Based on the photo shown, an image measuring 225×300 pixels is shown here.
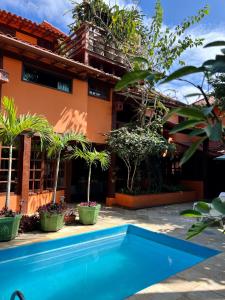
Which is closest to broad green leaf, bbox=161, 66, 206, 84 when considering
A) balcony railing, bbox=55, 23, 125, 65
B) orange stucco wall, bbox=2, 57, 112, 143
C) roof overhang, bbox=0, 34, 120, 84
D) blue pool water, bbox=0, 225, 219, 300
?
blue pool water, bbox=0, 225, 219, 300

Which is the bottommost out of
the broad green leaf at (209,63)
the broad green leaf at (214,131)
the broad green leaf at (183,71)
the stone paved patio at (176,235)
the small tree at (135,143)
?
the stone paved patio at (176,235)

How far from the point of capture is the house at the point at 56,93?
504 inches

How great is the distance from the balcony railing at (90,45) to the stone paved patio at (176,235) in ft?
33.0

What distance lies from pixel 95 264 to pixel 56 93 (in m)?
9.00

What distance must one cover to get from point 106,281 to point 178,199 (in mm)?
12742

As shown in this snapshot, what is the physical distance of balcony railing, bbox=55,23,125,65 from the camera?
1711 cm

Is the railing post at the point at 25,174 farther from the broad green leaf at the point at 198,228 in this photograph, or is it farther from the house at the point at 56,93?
the broad green leaf at the point at 198,228

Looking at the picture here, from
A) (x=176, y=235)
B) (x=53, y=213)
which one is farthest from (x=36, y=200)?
(x=176, y=235)

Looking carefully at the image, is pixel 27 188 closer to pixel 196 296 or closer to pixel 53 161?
pixel 53 161

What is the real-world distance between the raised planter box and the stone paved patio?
69 cm

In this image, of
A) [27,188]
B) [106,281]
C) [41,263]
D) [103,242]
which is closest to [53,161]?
[27,188]

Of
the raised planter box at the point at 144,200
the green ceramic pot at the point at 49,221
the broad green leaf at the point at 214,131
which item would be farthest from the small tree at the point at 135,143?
the broad green leaf at the point at 214,131

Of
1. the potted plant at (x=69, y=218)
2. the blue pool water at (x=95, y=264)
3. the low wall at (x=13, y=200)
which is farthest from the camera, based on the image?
the low wall at (x=13, y=200)

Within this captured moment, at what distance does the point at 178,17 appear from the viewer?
651 inches
